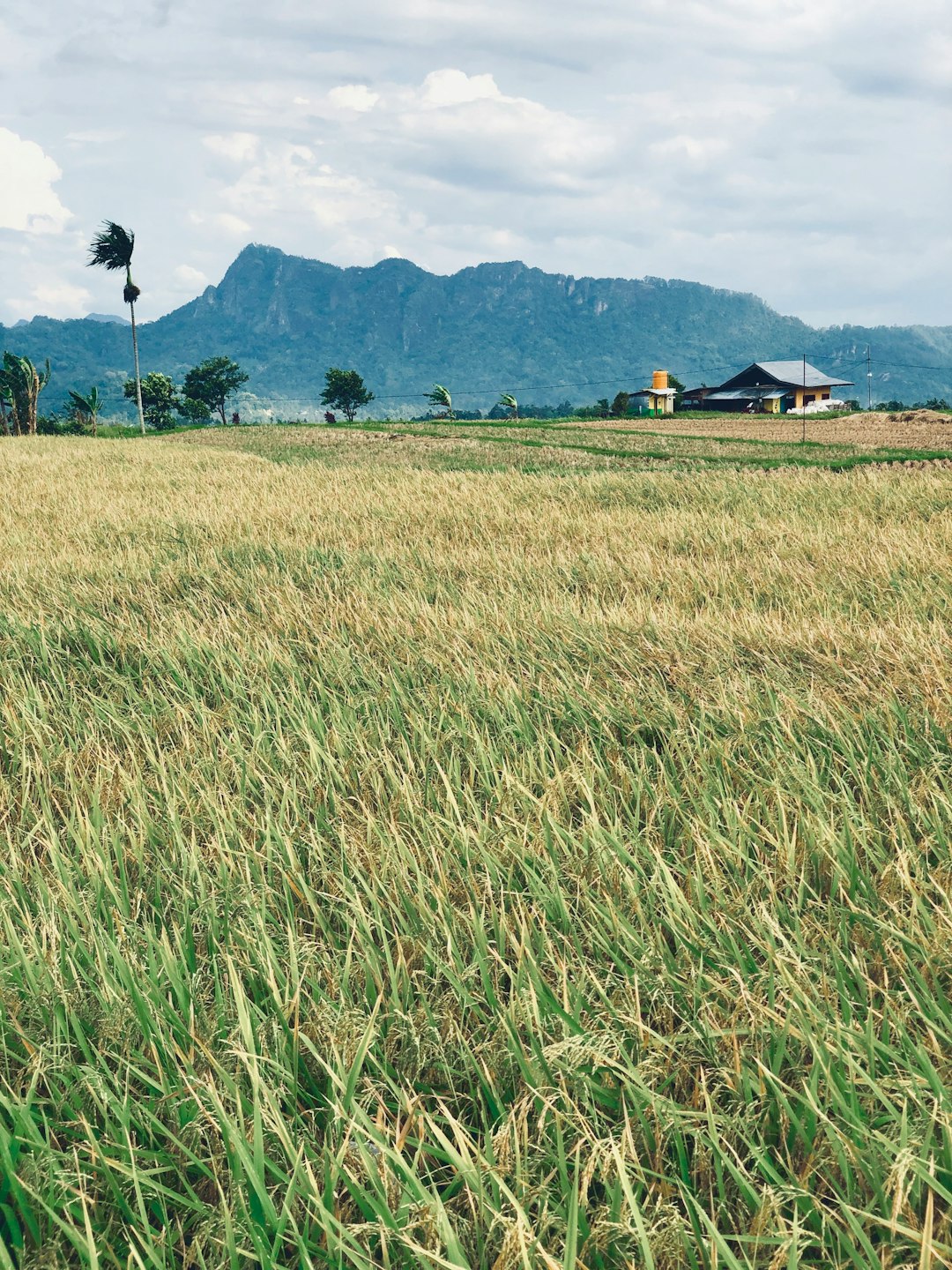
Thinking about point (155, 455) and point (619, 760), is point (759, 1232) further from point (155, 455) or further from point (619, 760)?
point (155, 455)

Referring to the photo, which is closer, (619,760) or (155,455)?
(619,760)

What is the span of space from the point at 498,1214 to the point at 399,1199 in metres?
0.18

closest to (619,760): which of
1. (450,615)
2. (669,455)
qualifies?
(450,615)

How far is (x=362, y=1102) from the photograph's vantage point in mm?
1252

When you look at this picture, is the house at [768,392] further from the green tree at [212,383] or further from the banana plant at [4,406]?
the banana plant at [4,406]

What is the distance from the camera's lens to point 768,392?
75250 millimetres

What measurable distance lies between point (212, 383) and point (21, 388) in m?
35.9

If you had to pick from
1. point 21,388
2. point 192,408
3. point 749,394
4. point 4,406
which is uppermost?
point 192,408

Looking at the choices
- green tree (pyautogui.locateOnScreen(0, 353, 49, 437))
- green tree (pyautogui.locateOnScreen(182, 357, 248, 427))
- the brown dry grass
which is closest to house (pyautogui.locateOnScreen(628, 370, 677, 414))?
the brown dry grass

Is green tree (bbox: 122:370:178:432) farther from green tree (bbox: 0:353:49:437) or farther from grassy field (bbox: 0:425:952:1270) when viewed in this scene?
grassy field (bbox: 0:425:952:1270)

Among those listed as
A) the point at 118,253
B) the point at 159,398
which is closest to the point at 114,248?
the point at 118,253

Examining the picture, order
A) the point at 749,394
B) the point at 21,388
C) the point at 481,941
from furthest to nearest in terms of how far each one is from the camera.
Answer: the point at 749,394 < the point at 21,388 < the point at 481,941

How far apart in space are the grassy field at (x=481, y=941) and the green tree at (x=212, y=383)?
326ft

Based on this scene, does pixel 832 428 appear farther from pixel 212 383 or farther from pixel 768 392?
pixel 212 383
